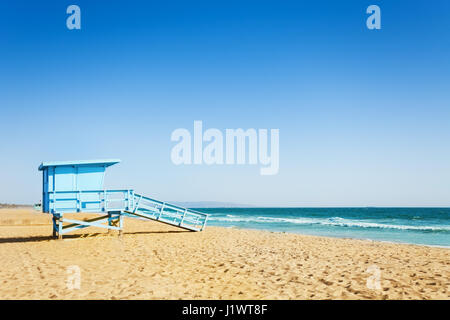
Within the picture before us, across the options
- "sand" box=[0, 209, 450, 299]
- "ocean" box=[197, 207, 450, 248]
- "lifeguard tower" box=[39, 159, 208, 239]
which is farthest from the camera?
"ocean" box=[197, 207, 450, 248]

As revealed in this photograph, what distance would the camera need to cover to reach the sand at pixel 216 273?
6809 millimetres

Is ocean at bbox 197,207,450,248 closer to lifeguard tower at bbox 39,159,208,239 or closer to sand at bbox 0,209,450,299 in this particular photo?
sand at bbox 0,209,450,299

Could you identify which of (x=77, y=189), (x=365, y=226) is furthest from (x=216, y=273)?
(x=365, y=226)

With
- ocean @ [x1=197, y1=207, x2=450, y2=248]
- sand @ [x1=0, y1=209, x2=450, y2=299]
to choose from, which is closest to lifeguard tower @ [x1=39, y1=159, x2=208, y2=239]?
sand @ [x1=0, y1=209, x2=450, y2=299]

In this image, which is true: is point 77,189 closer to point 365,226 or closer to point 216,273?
point 216,273

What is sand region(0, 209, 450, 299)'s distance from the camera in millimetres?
6809

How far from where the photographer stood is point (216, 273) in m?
8.49

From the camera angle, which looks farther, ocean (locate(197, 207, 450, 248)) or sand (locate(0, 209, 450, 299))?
ocean (locate(197, 207, 450, 248))

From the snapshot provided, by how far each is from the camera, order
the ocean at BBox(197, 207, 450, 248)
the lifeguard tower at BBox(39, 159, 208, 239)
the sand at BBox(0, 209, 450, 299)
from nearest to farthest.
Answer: the sand at BBox(0, 209, 450, 299)
the lifeguard tower at BBox(39, 159, 208, 239)
the ocean at BBox(197, 207, 450, 248)

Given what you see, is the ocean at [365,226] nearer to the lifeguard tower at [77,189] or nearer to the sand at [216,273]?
the sand at [216,273]

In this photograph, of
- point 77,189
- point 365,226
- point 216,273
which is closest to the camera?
point 216,273

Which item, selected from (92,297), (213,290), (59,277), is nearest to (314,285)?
(213,290)
